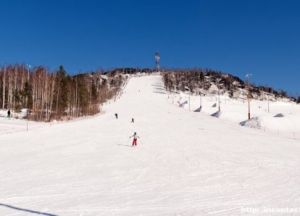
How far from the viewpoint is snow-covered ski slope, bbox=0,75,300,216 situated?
13.9 m

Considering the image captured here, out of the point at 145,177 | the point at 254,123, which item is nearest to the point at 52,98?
the point at 254,123

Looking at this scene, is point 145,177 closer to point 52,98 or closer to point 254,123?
point 254,123

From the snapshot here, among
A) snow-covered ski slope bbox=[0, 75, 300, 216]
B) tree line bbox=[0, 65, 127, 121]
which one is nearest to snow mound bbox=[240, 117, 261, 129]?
snow-covered ski slope bbox=[0, 75, 300, 216]

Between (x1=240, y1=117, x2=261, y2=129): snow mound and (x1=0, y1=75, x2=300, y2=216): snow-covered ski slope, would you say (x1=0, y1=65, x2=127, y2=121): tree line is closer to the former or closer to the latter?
(x1=240, y1=117, x2=261, y2=129): snow mound

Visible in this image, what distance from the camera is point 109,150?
31625 millimetres

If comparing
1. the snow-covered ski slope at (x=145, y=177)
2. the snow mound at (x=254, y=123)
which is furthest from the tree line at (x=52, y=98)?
the snow-covered ski slope at (x=145, y=177)

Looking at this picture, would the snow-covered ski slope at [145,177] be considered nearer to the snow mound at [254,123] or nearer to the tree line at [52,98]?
the snow mound at [254,123]

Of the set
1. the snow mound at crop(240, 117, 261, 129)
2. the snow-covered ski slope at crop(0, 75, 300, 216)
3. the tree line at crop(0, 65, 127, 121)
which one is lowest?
the snow-covered ski slope at crop(0, 75, 300, 216)

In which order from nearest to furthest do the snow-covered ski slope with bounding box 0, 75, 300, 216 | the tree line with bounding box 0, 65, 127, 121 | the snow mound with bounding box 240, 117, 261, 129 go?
the snow-covered ski slope with bounding box 0, 75, 300, 216 < the snow mound with bounding box 240, 117, 261, 129 < the tree line with bounding box 0, 65, 127, 121

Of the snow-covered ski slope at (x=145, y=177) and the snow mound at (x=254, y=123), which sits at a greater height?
the snow mound at (x=254, y=123)

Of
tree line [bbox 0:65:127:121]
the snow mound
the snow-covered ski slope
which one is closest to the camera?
the snow-covered ski slope

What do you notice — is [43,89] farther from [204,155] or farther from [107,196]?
[107,196]

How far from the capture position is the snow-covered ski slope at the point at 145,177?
→ 548 inches

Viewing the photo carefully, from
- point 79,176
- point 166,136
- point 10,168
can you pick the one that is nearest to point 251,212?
point 79,176
